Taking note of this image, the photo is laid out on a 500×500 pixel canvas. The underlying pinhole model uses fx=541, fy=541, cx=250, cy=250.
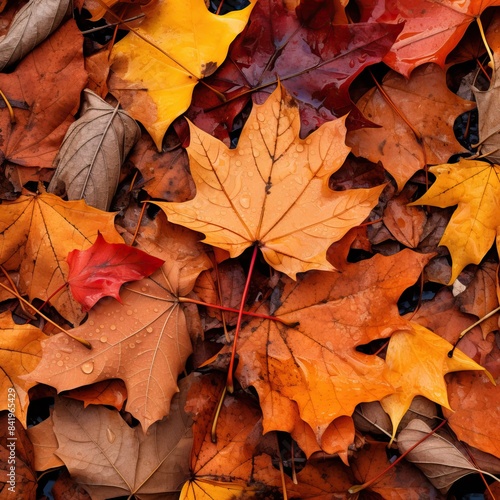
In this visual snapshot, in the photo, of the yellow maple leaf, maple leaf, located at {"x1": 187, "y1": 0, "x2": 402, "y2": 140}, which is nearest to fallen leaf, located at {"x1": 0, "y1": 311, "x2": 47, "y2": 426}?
the yellow maple leaf

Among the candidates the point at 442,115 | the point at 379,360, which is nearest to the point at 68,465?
the point at 379,360

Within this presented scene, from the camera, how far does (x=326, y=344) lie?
4.39 feet

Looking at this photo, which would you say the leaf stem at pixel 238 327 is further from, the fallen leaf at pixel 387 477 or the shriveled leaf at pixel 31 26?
the shriveled leaf at pixel 31 26

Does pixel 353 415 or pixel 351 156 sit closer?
pixel 353 415

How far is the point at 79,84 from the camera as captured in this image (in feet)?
4.99

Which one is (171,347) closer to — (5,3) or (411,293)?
(411,293)

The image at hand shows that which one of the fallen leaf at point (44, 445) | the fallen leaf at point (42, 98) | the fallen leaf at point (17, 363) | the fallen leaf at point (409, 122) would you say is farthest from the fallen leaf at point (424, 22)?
the fallen leaf at point (44, 445)

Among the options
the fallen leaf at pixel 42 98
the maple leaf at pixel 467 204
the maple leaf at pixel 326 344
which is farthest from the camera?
the fallen leaf at pixel 42 98

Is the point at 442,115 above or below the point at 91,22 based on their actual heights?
below

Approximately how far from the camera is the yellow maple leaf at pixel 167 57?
1479 mm

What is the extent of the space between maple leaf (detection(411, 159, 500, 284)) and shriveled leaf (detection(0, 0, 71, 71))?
1.12m

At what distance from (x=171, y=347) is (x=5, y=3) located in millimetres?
1126

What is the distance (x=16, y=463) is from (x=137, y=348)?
0.44 m

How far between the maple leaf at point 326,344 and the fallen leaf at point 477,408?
0.67ft
